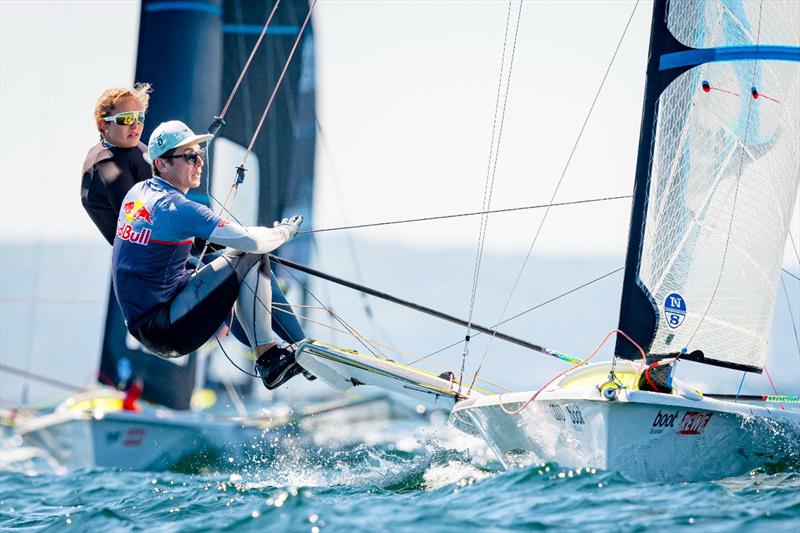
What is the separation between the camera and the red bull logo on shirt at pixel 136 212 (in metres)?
4.67

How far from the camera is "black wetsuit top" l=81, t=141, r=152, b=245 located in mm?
5344

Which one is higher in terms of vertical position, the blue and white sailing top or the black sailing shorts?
the blue and white sailing top

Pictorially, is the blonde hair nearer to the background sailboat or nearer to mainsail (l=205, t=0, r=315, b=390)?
the background sailboat

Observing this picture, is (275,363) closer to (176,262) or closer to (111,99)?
(176,262)

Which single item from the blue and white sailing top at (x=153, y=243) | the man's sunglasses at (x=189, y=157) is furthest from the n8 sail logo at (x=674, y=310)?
the man's sunglasses at (x=189, y=157)

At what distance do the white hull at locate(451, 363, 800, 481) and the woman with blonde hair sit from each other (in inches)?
76.3

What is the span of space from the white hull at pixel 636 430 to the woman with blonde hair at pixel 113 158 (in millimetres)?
1938

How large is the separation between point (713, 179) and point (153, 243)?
2603 millimetres

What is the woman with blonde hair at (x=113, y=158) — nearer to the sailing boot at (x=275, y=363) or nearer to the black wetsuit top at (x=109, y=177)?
the black wetsuit top at (x=109, y=177)

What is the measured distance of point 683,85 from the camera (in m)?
5.15

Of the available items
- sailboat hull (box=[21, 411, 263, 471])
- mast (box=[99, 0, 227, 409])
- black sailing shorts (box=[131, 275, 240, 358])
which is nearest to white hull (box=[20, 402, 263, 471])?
sailboat hull (box=[21, 411, 263, 471])

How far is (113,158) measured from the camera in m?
5.38

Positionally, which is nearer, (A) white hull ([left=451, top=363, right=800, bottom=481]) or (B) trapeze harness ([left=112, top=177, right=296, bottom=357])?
(A) white hull ([left=451, top=363, right=800, bottom=481])

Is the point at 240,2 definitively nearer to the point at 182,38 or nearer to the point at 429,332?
the point at 182,38
